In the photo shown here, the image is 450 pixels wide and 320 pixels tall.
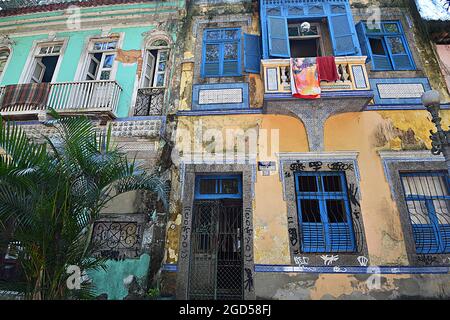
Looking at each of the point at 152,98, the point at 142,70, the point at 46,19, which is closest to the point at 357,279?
the point at 152,98

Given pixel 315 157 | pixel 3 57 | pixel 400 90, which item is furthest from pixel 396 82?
pixel 3 57

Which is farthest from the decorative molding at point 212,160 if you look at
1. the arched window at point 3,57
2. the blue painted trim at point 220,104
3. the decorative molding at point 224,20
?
the arched window at point 3,57

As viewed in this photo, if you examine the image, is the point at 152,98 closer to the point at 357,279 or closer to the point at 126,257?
the point at 126,257

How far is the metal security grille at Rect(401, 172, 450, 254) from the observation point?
6.36m

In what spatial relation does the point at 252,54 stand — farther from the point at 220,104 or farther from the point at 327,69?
the point at 327,69

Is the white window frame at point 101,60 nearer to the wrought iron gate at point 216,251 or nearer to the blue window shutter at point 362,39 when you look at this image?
the wrought iron gate at point 216,251

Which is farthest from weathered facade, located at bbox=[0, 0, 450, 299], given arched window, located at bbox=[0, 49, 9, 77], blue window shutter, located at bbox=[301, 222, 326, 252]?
arched window, located at bbox=[0, 49, 9, 77]

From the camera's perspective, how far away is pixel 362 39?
8.34 meters

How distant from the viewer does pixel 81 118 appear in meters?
5.05

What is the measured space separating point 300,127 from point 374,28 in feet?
14.2

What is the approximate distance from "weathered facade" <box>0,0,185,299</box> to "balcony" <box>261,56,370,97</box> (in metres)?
2.71

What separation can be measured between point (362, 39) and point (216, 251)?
286 inches

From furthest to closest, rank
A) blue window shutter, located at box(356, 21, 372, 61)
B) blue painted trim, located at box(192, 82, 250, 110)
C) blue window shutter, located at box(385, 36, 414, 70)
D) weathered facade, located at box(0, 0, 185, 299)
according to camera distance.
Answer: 1. blue window shutter, located at box(356, 21, 372, 61)
2. blue window shutter, located at box(385, 36, 414, 70)
3. blue painted trim, located at box(192, 82, 250, 110)
4. weathered facade, located at box(0, 0, 185, 299)

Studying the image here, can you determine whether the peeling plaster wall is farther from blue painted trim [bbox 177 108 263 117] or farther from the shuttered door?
the shuttered door
